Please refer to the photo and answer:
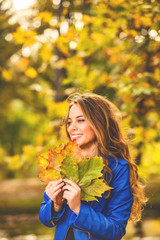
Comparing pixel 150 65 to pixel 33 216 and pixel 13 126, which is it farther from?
pixel 13 126

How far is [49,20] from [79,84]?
2.75ft

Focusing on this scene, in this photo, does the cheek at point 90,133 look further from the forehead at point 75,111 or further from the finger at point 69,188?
the finger at point 69,188

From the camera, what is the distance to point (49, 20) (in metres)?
3.57

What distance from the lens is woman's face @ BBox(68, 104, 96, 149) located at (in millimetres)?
1841

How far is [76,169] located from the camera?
1479 millimetres

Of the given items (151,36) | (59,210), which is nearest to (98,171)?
(59,210)

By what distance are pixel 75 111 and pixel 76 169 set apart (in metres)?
0.54

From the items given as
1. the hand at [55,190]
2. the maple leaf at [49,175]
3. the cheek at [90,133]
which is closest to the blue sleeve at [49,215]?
the hand at [55,190]

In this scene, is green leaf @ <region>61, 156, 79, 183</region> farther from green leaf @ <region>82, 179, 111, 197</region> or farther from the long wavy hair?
the long wavy hair

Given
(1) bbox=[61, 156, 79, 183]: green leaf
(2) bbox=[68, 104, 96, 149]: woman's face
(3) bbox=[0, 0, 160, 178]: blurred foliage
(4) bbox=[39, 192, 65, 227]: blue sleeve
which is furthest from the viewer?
(3) bbox=[0, 0, 160, 178]: blurred foliage

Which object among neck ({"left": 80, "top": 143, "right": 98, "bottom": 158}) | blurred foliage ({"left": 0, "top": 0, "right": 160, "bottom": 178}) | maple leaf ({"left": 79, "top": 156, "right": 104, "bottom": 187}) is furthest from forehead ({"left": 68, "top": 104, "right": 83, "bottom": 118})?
blurred foliage ({"left": 0, "top": 0, "right": 160, "bottom": 178})

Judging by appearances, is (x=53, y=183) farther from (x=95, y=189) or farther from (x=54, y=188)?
(x=95, y=189)

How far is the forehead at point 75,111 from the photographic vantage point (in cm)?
191

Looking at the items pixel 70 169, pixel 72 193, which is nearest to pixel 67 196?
pixel 72 193
